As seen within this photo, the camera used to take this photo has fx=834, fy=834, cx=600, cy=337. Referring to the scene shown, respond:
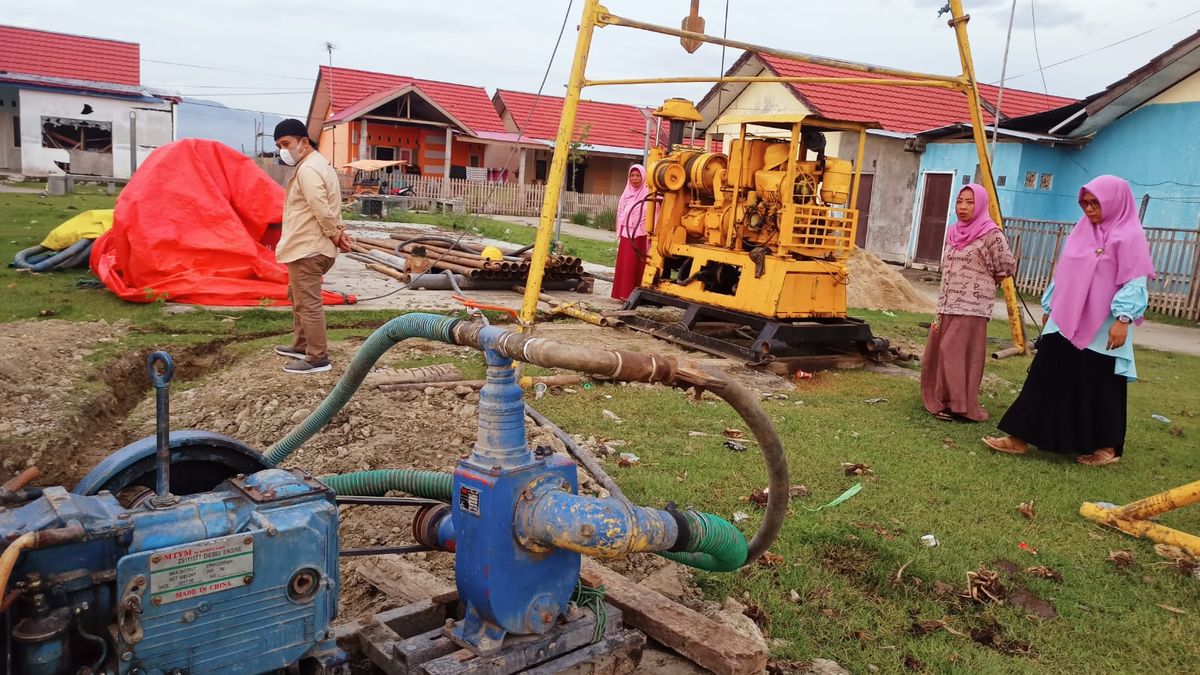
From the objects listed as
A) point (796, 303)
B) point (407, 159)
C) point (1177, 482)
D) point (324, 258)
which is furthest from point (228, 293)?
point (407, 159)

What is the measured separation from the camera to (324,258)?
6.25m

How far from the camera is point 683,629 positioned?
2580 mm

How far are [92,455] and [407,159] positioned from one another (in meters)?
29.9

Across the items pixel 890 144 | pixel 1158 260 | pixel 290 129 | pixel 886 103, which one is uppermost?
pixel 886 103

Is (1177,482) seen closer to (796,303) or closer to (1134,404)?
(1134,404)

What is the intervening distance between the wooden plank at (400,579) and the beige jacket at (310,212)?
353 centimetres

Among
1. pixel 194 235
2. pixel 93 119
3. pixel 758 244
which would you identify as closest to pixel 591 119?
pixel 93 119

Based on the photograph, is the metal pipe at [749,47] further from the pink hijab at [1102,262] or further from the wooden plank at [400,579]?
the wooden plank at [400,579]

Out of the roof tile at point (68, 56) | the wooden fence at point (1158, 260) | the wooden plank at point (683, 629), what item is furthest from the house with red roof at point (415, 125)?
the wooden plank at point (683, 629)

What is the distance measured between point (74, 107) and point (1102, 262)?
31521 mm

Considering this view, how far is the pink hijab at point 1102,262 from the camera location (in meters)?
4.83

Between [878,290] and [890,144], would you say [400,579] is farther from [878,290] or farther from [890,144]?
[890,144]

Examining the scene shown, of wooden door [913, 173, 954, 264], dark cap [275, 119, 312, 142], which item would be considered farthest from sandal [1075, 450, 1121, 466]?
wooden door [913, 173, 954, 264]

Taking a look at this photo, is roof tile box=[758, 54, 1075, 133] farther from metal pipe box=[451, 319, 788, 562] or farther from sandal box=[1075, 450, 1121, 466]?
metal pipe box=[451, 319, 788, 562]
